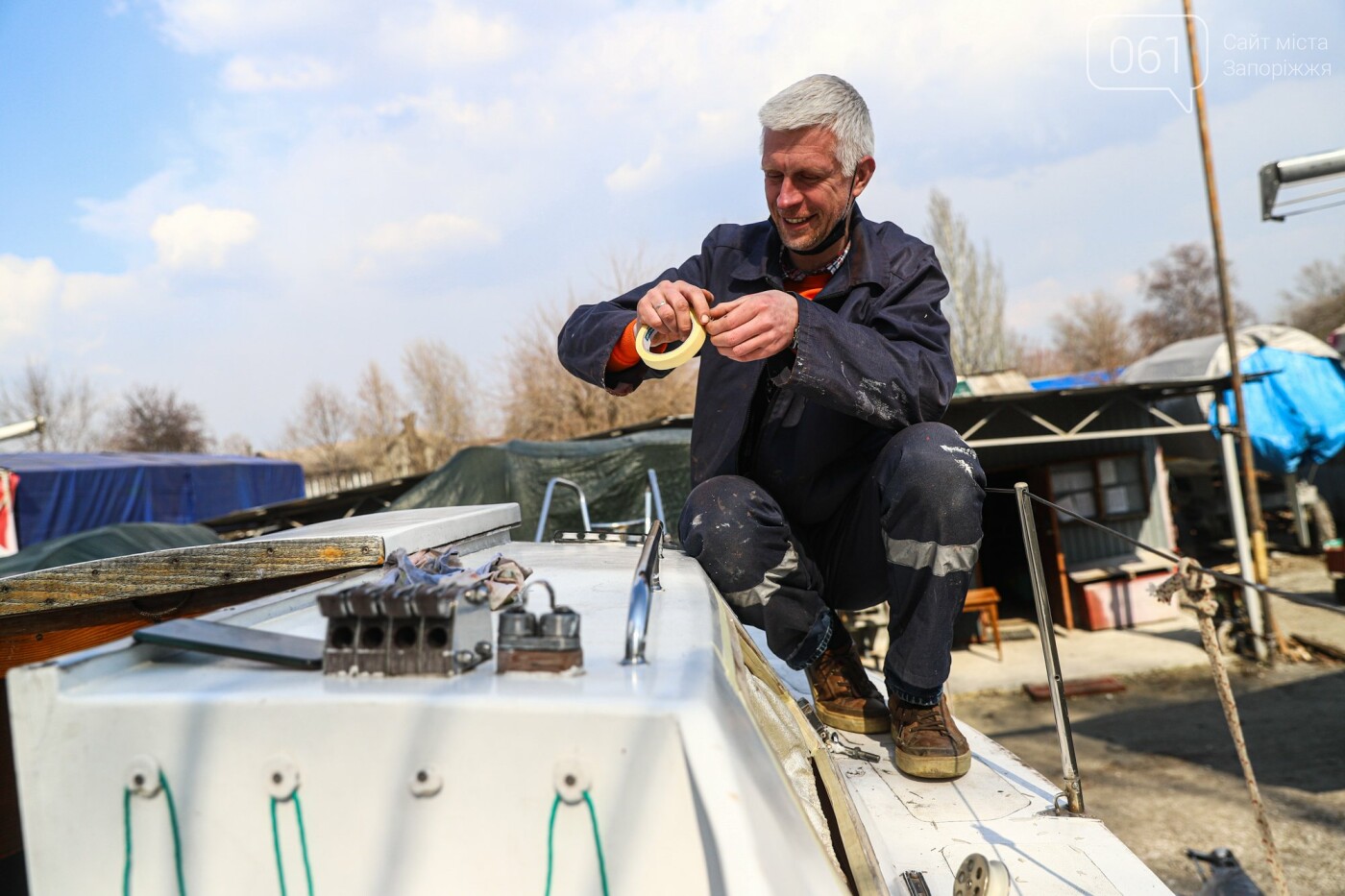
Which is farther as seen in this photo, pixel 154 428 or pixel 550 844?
pixel 154 428

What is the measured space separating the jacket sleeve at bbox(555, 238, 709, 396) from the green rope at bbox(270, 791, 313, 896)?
1.43 metres

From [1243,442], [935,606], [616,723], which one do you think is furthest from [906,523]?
[1243,442]

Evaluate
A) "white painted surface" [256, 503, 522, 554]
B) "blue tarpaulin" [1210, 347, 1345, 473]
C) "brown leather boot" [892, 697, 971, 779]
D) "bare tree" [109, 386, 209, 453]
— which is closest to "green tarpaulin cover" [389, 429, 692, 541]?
"white painted surface" [256, 503, 522, 554]

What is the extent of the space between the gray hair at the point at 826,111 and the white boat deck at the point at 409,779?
170cm

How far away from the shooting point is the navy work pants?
78.0 inches

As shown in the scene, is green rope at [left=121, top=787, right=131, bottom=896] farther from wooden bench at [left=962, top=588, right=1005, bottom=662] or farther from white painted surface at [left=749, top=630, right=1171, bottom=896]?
wooden bench at [left=962, top=588, right=1005, bottom=662]

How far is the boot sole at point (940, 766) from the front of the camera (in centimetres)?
195

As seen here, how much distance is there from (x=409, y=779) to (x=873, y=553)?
5.48ft

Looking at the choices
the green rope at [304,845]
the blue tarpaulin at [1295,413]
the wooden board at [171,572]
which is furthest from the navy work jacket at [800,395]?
the blue tarpaulin at [1295,413]

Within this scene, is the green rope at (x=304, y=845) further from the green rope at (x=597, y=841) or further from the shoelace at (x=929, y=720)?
the shoelace at (x=929, y=720)

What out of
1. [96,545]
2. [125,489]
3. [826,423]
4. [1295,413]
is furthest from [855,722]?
[125,489]

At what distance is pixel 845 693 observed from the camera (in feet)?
7.70

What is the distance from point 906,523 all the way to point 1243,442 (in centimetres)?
1409

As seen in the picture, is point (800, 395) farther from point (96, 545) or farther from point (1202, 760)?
point (1202, 760)
